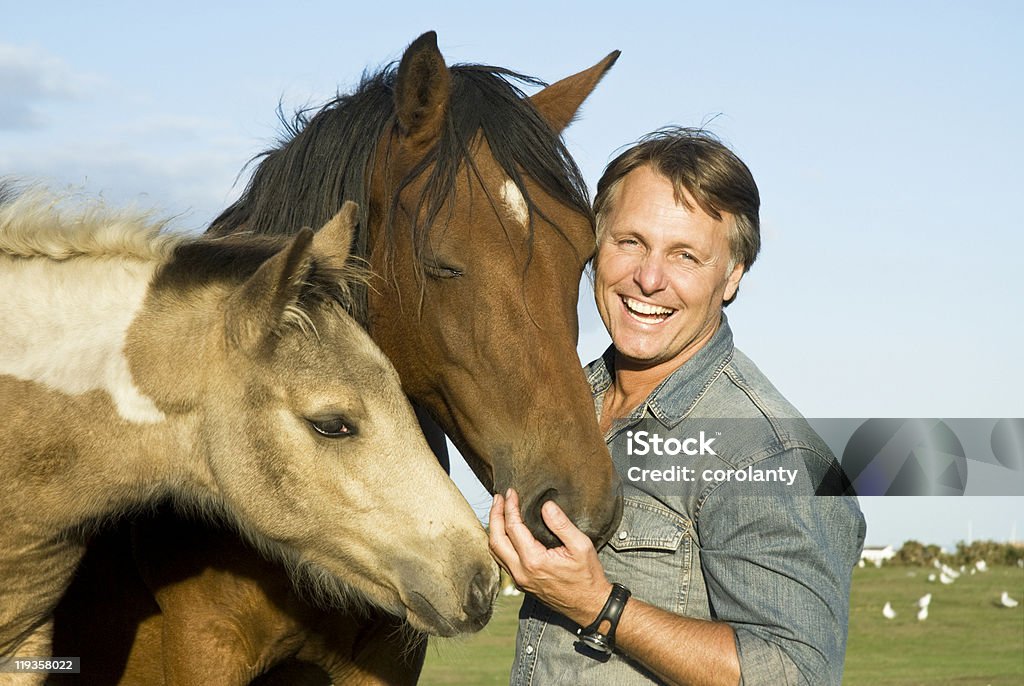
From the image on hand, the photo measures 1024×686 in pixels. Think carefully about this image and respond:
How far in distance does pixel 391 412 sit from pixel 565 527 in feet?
2.27

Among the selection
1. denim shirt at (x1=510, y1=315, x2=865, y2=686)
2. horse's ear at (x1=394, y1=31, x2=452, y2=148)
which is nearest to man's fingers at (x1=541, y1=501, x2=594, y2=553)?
denim shirt at (x1=510, y1=315, x2=865, y2=686)

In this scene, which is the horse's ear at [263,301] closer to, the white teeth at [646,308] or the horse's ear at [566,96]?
the white teeth at [646,308]

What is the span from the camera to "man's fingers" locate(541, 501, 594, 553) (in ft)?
10.2

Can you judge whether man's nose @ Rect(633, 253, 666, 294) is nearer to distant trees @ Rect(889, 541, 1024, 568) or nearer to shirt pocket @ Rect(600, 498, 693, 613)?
shirt pocket @ Rect(600, 498, 693, 613)

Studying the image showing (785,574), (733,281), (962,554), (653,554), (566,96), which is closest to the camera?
(785,574)

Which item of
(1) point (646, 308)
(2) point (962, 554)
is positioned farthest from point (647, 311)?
(2) point (962, 554)

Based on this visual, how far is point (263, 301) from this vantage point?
3223mm

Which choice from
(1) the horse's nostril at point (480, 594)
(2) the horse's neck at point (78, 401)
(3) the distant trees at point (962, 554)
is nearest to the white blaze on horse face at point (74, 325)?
(2) the horse's neck at point (78, 401)

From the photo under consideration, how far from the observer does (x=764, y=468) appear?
3201 millimetres

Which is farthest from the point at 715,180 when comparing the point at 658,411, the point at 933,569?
the point at 933,569

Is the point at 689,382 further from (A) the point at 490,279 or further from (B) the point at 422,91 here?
(B) the point at 422,91

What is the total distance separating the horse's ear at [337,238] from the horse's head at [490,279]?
0.77 ft

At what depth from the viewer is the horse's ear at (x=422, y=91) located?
3609 mm

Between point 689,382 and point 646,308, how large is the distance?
1.00ft
